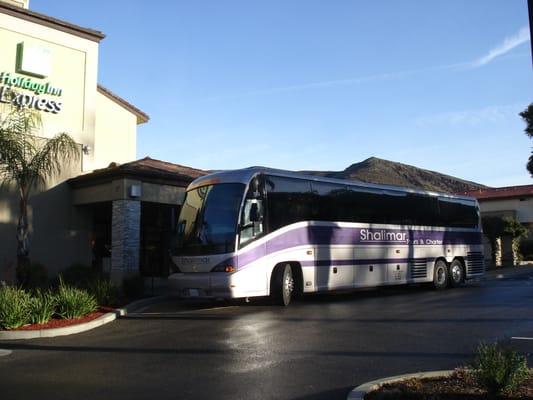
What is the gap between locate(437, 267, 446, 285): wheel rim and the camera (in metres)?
21.3

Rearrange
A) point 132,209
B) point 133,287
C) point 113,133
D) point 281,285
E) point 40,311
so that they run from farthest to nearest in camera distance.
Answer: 1. point 113,133
2. point 132,209
3. point 133,287
4. point 281,285
5. point 40,311

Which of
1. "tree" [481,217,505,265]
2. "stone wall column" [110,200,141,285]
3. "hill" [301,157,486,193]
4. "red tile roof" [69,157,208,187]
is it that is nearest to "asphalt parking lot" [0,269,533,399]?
"stone wall column" [110,200,141,285]

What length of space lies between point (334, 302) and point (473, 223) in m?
9.37

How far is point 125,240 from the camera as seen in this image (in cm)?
1820

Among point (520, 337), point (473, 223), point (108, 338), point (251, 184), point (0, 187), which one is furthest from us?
point (473, 223)

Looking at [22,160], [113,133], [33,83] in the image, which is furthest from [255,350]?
[113,133]

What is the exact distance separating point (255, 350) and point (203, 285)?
17.0ft

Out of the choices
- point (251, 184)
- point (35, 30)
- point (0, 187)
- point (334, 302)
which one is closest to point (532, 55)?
point (251, 184)

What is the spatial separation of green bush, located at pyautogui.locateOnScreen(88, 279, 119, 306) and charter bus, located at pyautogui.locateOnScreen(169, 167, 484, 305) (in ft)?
5.22

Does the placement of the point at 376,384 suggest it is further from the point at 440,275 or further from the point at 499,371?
the point at 440,275

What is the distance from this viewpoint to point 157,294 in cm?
1764

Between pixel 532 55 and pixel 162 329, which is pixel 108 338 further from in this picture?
pixel 532 55

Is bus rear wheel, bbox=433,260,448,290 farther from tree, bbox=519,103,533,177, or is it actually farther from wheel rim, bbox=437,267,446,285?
tree, bbox=519,103,533,177

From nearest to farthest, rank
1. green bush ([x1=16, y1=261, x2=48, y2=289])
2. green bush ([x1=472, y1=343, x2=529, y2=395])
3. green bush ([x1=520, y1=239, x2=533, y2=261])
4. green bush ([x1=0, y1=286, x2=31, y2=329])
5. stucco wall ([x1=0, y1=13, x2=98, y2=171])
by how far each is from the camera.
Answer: green bush ([x1=472, y1=343, x2=529, y2=395]), green bush ([x1=0, y1=286, x2=31, y2=329]), green bush ([x1=16, y1=261, x2=48, y2=289]), stucco wall ([x1=0, y1=13, x2=98, y2=171]), green bush ([x1=520, y1=239, x2=533, y2=261])
